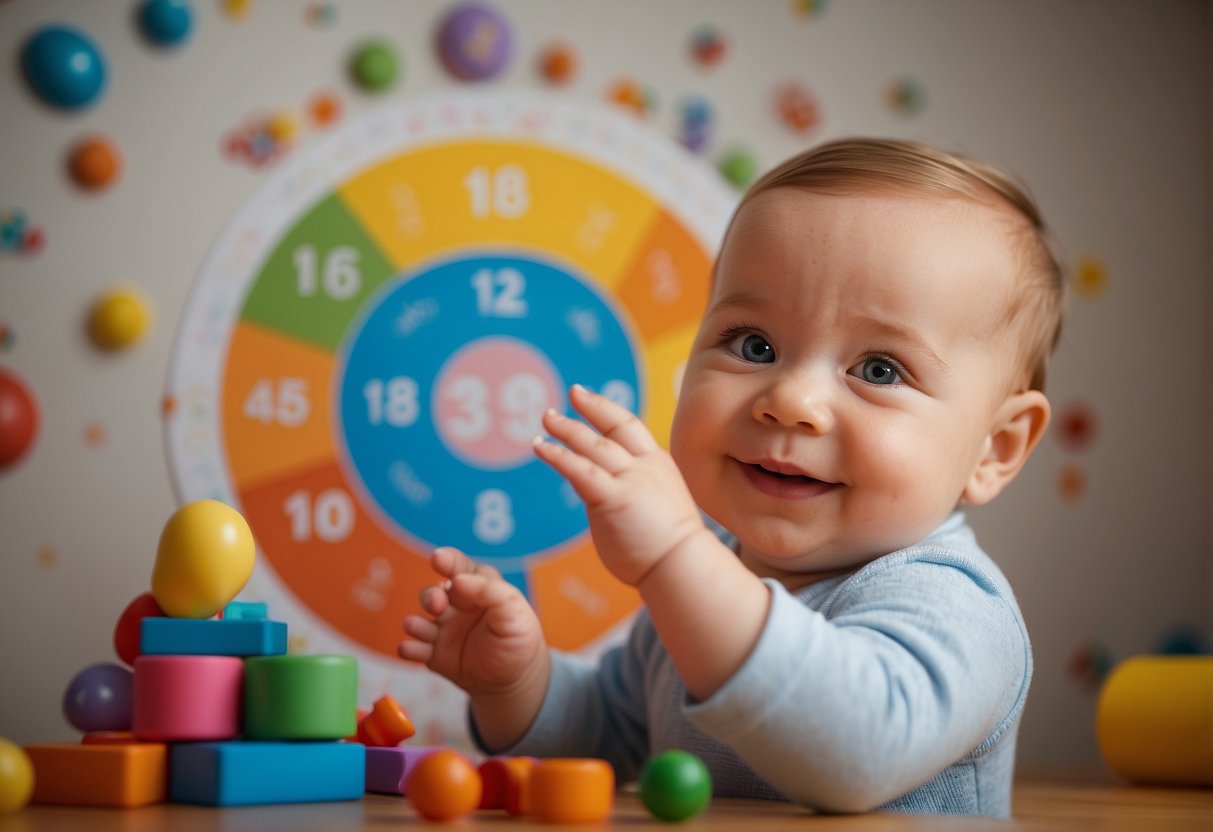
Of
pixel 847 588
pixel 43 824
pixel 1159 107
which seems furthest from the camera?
pixel 1159 107

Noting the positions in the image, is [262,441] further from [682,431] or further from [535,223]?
[682,431]

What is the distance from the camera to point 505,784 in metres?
0.62

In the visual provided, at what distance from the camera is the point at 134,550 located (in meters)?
1.51

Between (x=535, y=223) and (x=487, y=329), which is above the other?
(x=535, y=223)

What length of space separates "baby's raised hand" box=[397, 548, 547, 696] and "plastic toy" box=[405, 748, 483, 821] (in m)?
0.26

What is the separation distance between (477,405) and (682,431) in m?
0.78

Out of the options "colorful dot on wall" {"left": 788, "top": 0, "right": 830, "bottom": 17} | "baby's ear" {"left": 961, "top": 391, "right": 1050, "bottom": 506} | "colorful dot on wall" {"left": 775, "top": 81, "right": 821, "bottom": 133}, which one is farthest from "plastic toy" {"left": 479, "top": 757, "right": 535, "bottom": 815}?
"colorful dot on wall" {"left": 788, "top": 0, "right": 830, "bottom": 17}

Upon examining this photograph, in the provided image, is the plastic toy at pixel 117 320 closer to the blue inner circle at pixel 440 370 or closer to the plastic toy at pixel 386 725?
the blue inner circle at pixel 440 370

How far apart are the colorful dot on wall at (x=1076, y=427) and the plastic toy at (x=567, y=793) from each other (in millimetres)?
1363

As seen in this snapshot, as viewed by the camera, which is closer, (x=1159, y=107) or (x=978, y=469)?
(x=978, y=469)

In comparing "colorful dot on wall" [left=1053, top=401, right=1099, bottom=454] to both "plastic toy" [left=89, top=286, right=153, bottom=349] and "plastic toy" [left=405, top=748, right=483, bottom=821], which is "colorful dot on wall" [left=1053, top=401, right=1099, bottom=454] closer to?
"plastic toy" [left=89, top=286, right=153, bottom=349]

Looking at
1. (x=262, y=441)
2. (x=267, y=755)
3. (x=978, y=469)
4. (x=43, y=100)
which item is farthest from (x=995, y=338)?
(x=43, y=100)

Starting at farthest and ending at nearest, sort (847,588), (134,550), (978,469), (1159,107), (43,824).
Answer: (1159,107), (134,550), (978,469), (847,588), (43,824)

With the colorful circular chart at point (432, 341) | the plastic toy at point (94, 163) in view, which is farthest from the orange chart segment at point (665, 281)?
the plastic toy at point (94, 163)
